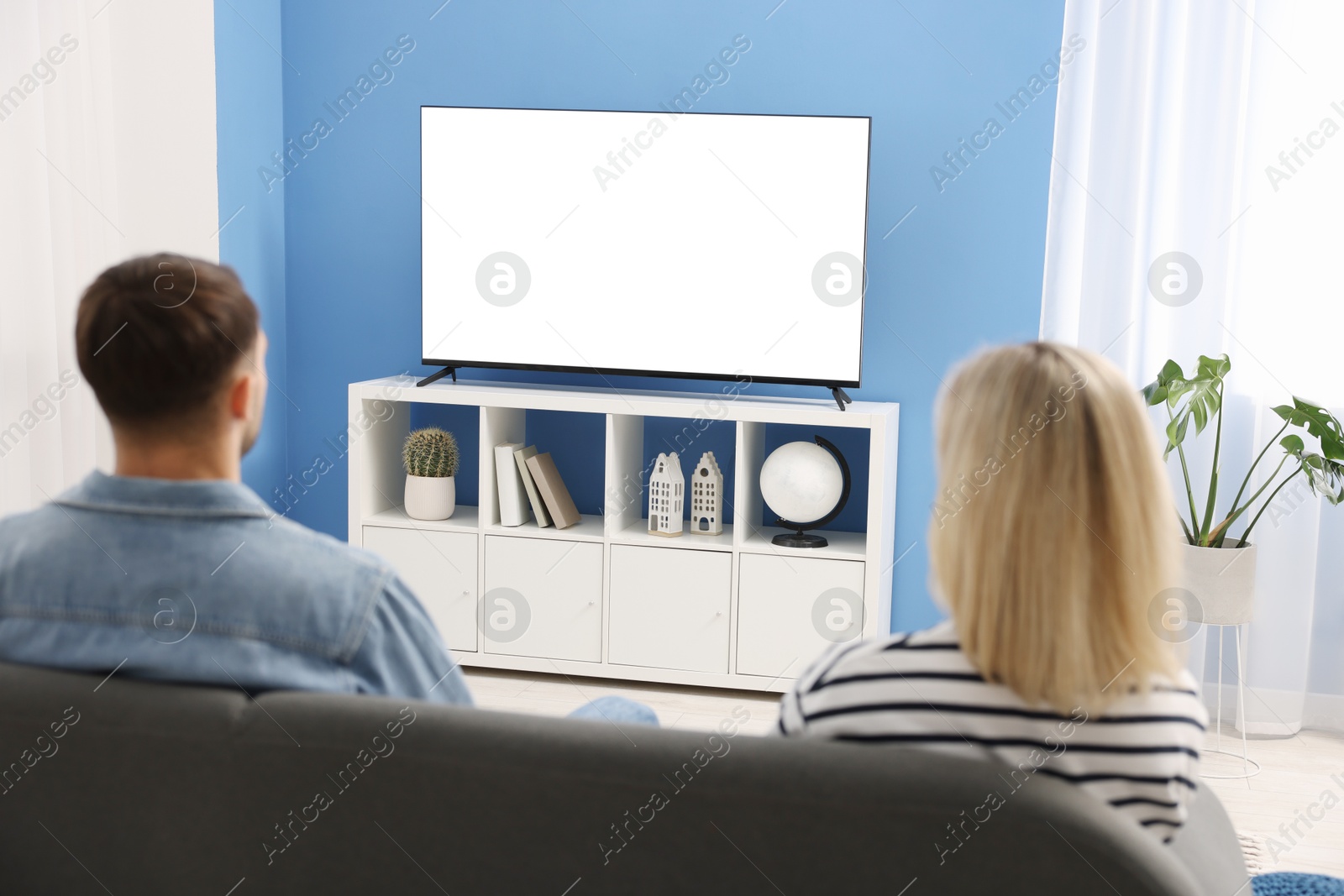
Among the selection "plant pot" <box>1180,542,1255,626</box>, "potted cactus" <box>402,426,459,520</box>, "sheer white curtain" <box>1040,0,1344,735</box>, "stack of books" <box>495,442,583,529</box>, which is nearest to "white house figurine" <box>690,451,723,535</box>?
"stack of books" <box>495,442,583,529</box>

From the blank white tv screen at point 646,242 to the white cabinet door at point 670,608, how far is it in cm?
55

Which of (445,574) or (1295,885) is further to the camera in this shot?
(445,574)

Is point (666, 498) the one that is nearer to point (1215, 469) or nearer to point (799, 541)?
point (799, 541)

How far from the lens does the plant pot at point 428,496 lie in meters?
3.31

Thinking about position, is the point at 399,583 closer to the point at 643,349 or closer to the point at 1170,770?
the point at 1170,770

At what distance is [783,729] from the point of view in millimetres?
1084

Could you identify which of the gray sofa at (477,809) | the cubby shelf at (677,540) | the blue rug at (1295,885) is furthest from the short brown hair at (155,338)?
the cubby shelf at (677,540)

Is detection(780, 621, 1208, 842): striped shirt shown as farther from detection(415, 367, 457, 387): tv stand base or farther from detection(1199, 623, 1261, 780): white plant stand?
detection(415, 367, 457, 387): tv stand base

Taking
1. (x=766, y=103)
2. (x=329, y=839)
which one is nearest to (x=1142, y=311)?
(x=766, y=103)

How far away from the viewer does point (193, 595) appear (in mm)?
988

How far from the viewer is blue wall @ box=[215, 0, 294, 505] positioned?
3342mm

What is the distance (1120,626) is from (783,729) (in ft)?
1.09

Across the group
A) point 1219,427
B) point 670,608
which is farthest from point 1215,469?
point 670,608

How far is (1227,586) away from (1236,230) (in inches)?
40.7
